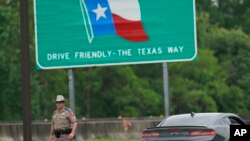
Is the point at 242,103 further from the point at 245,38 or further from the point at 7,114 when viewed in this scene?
the point at 7,114

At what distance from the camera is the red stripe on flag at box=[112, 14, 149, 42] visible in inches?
1070

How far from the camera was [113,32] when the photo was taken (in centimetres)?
2733

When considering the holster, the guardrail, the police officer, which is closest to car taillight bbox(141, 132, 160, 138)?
the police officer

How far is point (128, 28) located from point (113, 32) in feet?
1.52

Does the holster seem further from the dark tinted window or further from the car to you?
the dark tinted window

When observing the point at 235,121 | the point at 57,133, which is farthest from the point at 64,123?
the point at 235,121

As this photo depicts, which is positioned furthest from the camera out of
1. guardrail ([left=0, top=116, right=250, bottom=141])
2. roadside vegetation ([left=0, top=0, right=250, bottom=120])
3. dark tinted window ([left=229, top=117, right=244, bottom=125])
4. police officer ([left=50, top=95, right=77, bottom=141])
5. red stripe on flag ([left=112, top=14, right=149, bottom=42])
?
roadside vegetation ([left=0, top=0, right=250, bottom=120])

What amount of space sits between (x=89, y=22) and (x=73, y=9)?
0.67m

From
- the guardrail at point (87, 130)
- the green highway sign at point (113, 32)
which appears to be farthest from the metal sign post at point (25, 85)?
the guardrail at point (87, 130)

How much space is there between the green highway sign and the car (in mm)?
6966

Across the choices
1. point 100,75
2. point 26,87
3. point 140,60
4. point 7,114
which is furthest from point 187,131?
point 100,75

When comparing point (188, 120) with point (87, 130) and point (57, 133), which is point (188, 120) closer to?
point (57, 133)

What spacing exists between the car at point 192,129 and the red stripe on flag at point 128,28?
7.54 m

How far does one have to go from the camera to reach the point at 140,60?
1058 inches
